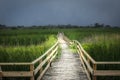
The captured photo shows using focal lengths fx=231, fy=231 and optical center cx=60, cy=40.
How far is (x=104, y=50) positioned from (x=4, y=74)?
6252 millimetres

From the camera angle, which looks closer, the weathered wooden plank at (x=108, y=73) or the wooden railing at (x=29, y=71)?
the wooden railing at (x=29, y=71)

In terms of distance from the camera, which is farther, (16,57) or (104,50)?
(104,50)

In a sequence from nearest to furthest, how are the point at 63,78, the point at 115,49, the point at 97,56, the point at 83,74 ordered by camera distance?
the point at 63,78 → the point at 83,74 → the point at 97,56 → the point at 115,49

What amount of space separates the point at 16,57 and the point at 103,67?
422 cm

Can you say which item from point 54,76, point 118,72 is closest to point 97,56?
point 54,76

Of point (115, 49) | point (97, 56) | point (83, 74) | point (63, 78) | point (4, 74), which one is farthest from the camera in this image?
point (115, 49)

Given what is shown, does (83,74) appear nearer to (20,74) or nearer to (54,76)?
(54,76)

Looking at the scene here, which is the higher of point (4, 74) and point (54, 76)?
point (4, 74)

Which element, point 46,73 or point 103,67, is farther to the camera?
point 46,73

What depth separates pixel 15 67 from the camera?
9.63 m

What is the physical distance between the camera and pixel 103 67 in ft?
32.1

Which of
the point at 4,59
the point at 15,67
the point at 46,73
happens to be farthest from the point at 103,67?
the point at 4,59

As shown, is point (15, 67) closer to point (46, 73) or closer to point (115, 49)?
point (46, 73)

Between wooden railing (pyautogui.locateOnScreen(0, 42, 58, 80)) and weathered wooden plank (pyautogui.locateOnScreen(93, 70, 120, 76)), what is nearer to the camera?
wooden railing (pyautogui.locateOnScreen(0, 42, 58, 80))
